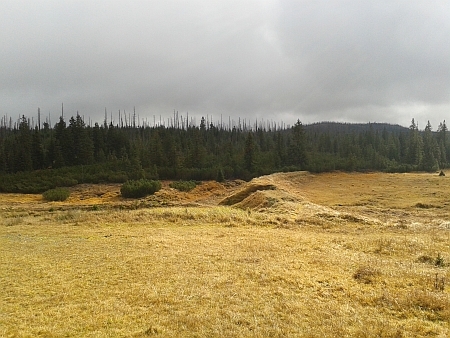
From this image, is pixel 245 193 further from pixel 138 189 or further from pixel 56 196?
pixel 56 196

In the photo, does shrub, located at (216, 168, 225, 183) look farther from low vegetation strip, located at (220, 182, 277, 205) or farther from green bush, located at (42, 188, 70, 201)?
green bush, located at (42, 188, 70, 201)

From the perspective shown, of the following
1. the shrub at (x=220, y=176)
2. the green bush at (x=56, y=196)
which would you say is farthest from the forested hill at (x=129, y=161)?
the green bush at (x=56, y=196)

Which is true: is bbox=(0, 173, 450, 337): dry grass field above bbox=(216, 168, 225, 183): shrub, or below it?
below

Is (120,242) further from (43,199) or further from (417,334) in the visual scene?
(43,199)

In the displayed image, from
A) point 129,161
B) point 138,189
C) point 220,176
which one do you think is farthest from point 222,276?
point 129,161

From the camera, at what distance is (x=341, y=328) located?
7.95m

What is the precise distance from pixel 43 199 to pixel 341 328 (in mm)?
41839

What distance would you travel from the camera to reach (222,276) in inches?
472

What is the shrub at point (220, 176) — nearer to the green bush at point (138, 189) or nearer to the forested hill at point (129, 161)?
the forested hill at point (129, 161)

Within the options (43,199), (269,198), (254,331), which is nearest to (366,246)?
(254,331)

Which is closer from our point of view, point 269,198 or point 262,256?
point 262,256

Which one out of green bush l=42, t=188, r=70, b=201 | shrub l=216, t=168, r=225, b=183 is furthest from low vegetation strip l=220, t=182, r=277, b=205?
shrub l=216, t=168, r=225, b=183

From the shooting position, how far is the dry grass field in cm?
832

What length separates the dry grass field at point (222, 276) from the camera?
832 centimetres
